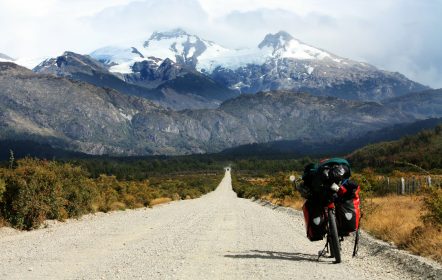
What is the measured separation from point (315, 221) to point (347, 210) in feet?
2.56

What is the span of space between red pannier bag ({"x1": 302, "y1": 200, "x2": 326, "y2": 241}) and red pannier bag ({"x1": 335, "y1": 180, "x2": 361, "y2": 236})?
15.2 inches

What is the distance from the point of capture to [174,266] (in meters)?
12.0

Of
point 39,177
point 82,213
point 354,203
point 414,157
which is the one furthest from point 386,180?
point 414,157

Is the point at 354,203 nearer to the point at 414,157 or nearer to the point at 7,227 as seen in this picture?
the point at 7,227

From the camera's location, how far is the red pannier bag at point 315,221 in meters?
13.2

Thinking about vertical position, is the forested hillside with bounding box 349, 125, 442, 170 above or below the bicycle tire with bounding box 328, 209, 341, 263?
above

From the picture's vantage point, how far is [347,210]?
Answer: 42.7 ft

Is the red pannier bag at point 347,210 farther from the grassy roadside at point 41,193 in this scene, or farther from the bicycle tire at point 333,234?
the grassy roadside at point 41,193

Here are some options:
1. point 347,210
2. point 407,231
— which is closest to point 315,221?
point 347,210

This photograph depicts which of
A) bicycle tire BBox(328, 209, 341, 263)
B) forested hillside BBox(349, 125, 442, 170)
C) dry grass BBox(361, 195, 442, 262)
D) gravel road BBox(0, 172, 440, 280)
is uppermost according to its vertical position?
forested hillside BBox(349, 125, 442, 170)

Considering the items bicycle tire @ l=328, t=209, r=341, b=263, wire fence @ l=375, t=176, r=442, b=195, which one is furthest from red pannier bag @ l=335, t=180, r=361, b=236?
wire fence @ l=375, t=176, r=442, b=195

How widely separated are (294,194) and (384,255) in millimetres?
37805

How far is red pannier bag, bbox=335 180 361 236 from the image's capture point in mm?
12977

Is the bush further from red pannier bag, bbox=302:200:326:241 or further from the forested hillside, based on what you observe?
the forested hillside
